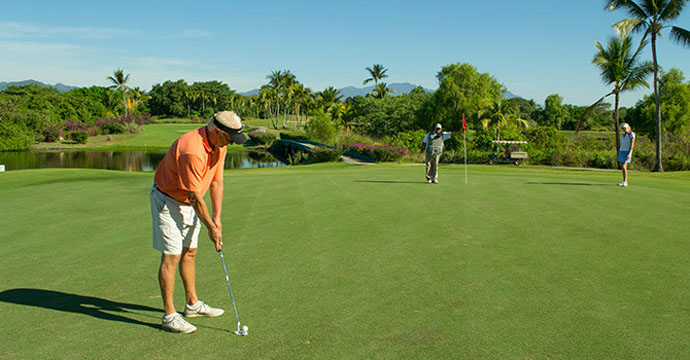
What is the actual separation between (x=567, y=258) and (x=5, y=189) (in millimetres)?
15726

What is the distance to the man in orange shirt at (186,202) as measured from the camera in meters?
4.21

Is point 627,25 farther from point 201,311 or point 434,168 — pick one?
point 201,311

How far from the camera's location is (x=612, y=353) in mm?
3744

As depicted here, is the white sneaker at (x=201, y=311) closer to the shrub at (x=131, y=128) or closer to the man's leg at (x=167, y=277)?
the man's leg at (x=167, y=277)

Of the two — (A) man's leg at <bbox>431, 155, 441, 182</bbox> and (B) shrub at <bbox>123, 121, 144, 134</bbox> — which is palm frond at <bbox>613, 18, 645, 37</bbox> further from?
(B) shrub at <bbox>123, 121, 144, 134</bbox>

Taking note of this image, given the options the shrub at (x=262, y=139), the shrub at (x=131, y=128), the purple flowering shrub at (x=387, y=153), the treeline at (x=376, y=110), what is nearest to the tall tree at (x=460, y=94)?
the treeline at (x=376, y=110)

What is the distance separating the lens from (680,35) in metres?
28.8

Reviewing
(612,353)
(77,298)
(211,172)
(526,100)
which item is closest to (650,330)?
(612,353)

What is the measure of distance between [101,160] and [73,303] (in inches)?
2392

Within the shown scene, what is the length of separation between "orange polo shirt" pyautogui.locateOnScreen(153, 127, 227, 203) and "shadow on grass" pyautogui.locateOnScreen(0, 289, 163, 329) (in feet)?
4.36

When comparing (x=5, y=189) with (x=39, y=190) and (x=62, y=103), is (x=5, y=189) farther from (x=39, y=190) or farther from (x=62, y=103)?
(x=62, y=103)

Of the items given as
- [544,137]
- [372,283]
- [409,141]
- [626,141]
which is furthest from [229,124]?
[544,137]

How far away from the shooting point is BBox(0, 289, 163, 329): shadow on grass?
4.61 metres

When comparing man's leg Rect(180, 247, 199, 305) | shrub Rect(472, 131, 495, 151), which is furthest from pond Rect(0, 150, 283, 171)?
man's leg Rect(180, 247, 199, 305)
